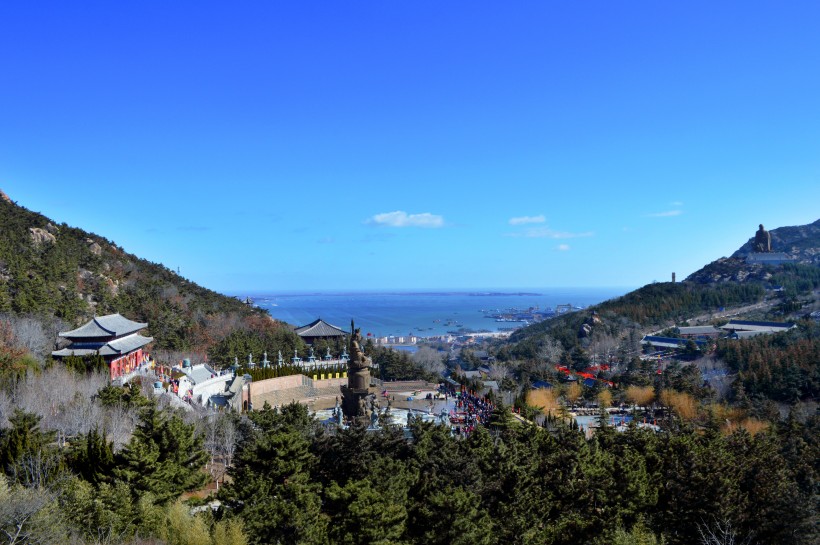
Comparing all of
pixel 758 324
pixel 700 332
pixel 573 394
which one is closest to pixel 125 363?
pixel 573 394

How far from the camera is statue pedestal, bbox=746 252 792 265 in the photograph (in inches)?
4289

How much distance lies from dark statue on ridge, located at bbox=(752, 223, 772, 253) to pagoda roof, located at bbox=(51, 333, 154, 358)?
392 ft

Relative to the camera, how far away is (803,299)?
83.9m

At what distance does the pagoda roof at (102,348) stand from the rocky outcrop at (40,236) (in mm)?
22684

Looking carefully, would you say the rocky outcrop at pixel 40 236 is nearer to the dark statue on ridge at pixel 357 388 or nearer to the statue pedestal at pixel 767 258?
the dark statue on ridge at pixel 357 388

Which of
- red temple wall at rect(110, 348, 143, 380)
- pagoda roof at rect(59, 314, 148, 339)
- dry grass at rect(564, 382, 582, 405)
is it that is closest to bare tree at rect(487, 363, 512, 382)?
dry grass at rect(564, 382, 582, 405)

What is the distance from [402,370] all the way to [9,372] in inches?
1032

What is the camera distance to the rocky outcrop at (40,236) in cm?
4925

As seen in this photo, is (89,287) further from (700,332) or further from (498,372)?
(700,332)

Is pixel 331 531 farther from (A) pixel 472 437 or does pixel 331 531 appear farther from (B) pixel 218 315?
(B) pixel 218 315

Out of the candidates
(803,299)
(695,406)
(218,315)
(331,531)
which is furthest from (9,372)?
(803,299)

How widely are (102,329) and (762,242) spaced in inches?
4820

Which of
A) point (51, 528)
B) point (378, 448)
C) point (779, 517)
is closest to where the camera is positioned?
point (51, 528)

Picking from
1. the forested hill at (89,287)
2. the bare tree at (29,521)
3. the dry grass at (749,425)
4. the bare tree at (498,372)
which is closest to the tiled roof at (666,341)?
the bare tree at (498,372)
